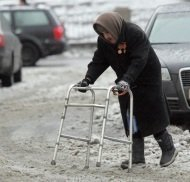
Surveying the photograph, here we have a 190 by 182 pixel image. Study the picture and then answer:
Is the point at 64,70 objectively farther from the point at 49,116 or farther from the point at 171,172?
the point at 171,172

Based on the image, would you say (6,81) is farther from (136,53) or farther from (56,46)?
(136,53)

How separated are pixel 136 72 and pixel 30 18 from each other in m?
18.4

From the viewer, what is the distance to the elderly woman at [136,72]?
7754 mm

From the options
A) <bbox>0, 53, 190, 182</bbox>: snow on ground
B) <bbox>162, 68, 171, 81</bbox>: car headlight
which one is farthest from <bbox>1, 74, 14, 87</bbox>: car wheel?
<bbox>162, 68, 171, 81</bbox>: car headlight

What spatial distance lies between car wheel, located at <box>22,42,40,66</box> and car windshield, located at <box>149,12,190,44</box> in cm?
1353

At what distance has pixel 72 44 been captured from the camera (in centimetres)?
3381

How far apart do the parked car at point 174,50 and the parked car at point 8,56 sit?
495 cm

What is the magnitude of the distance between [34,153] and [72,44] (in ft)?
81.2

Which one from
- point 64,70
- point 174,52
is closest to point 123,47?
point 174,52

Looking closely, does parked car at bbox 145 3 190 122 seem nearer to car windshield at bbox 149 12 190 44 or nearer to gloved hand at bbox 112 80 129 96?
car windshield at bbox 149 12 190 44

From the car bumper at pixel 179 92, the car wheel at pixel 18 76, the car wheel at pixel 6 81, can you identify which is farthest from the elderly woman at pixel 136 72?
the car wheel at pixel 18 76

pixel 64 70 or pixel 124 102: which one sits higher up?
pixel 124 102

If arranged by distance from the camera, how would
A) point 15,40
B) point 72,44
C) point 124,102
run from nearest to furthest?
point 124,102
point 15,40
point 72,44

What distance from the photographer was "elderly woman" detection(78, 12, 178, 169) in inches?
305
